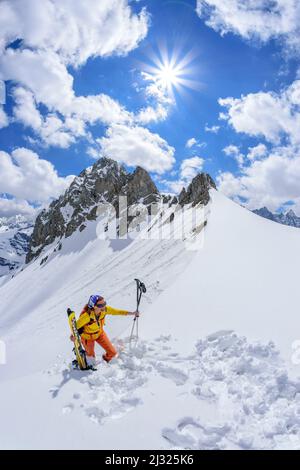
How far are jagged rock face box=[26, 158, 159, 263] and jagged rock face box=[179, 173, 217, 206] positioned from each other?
89.9ft

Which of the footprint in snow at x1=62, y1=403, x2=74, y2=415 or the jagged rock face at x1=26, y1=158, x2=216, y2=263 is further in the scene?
the jagged rock face at x1=26, y1=158, x2=216, y2=263

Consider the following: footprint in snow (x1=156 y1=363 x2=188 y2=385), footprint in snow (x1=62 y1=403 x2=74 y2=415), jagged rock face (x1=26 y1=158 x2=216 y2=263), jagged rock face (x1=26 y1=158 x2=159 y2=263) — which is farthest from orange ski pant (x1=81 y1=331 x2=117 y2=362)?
jagged rock face (x1=26 y1=158 x2=159 y2=263)

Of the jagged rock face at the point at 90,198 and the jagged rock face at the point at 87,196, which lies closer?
the jagged rock face at the point at 90,198

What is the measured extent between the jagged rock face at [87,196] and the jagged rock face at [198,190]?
89.9 feet

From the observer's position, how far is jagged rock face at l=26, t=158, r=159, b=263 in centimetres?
7912

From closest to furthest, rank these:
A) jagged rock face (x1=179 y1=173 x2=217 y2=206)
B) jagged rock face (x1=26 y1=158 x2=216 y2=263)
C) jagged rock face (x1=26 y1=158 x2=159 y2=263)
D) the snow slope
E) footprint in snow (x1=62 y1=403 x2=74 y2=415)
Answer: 1. the snow slope
2. footprint in snow (x1=62 y1=403 x2=74 y2=415)
3. jagged rock face (x1=179 y1=173 x2=217 y2=206)
4. jagged rock face (x1=26 y1=158 x2=216 y2=263)
5. jagged rock face (x1=26 y1=158 x2=159 y2=263)

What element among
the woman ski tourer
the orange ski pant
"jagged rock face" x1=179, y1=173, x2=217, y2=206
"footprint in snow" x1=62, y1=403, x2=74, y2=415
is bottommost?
"footprint in snow" x1=62, y1=403, x2=74, y2=415

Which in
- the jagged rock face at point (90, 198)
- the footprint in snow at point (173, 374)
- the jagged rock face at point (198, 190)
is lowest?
the footprint in snow at point (173, 374)

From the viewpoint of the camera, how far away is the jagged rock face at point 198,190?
40.9 m

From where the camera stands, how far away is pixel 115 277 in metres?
31.7

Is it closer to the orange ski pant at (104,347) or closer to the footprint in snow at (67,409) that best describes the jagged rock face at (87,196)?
the orange ski pant at (104,347)

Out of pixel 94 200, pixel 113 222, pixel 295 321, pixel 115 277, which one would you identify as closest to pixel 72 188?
pixel 94 200

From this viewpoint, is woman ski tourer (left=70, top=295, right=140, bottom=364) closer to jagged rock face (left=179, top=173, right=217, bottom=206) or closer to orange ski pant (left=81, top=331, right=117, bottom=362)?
orange ski pant (left=81, top=331, right=117, bottom=362)

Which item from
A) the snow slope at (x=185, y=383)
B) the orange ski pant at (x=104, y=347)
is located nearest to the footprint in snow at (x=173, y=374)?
the snow slope at (x=185, y=383)
